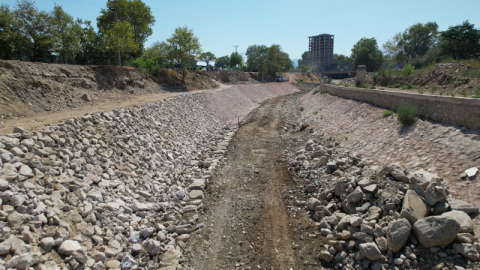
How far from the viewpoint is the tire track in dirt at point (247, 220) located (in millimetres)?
6930

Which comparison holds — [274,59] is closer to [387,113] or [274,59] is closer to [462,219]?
[387,113]

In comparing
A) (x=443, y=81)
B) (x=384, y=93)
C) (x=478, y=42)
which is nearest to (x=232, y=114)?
(x=384, y=93)

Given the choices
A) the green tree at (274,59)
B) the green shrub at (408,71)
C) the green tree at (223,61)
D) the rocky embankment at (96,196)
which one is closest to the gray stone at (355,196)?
the rocky embankment at (96,196)

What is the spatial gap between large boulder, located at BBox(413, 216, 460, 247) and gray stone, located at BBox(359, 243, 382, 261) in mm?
966

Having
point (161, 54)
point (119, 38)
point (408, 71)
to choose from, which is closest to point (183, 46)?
point (161, 54)

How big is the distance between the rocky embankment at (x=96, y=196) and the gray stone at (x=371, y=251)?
4589mm

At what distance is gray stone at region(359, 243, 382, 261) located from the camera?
6.26 meters

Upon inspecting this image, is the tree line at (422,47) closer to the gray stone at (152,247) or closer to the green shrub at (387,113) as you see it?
the green shrub at (387,113)

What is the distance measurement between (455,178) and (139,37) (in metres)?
40.3

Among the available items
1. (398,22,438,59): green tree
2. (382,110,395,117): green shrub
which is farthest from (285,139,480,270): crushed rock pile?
(398,22,438,59): green tree

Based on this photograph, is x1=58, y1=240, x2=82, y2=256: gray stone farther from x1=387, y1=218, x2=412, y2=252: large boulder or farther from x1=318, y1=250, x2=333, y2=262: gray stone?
x1=387, y1=218, x2=412, y2=252: large boulder

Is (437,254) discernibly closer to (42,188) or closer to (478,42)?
(42,188)

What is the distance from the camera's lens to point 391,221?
22.4ft

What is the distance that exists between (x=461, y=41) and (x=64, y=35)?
42.5m
